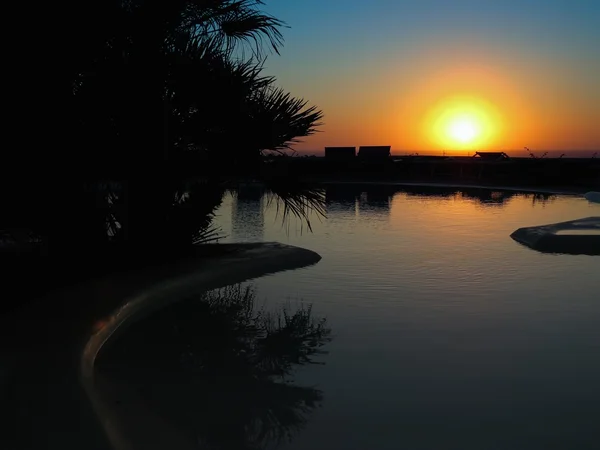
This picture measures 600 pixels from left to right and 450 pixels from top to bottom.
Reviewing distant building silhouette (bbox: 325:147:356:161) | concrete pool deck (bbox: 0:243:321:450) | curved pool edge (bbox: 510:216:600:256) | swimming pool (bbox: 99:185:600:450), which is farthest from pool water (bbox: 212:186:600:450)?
distant building silhouette (bbox: 325:147:356:161)

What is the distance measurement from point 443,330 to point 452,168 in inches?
1080

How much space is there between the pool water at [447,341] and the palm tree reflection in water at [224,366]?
0.62ft

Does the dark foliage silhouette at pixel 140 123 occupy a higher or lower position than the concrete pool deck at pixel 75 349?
higher

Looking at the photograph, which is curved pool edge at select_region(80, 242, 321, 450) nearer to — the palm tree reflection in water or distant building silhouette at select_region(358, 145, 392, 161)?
the palm tree reflection in water

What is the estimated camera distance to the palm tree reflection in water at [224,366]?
3969 mm

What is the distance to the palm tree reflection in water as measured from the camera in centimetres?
397

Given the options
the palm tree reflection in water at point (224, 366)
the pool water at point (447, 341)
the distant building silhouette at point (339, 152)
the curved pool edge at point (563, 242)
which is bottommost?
the palm tree reflection in water at point (224, 366)

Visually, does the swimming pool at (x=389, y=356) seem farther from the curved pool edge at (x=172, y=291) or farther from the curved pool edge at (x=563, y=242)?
the curved pool edge at (x=563, y=242)

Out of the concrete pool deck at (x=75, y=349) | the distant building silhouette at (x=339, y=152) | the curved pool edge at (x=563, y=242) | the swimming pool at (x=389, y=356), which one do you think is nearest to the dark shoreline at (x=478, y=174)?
the distant building silhouette at (x=339, y=152)

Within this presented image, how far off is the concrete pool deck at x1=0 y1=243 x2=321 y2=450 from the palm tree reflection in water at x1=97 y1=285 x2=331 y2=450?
0.23 meters

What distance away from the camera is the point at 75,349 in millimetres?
4625

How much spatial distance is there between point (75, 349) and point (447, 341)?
324 centimetres

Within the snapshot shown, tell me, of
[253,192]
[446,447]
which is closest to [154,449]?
[446,447]

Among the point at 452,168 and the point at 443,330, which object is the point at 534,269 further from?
the point at 452,168
